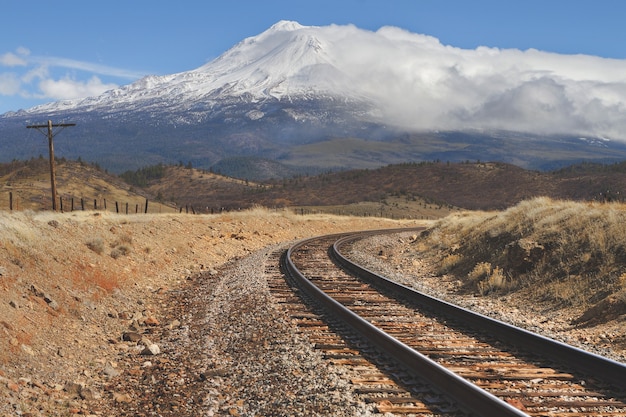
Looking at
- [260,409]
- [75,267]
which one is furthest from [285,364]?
[75,267]

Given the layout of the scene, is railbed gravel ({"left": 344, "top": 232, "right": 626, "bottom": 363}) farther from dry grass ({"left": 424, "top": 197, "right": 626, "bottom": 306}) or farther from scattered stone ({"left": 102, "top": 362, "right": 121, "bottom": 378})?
scattered stone ({"left": 102, "top": 362, "right": 121, "bottom": 378})

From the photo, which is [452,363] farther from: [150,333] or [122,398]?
[150,333]

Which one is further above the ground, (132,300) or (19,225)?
(19,225)

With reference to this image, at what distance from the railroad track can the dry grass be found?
316cm

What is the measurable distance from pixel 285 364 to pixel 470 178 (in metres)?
146

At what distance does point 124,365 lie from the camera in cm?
859

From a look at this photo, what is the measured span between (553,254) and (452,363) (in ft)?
26.6

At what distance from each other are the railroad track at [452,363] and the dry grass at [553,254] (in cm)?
316

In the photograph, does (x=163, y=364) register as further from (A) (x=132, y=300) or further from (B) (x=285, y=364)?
(A) (x=132, y=300)

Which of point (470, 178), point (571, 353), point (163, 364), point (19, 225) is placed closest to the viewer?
point (571, 353)

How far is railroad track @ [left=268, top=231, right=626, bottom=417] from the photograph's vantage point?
6270 mm

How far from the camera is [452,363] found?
781 cm

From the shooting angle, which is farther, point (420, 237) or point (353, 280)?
point (420, 237)

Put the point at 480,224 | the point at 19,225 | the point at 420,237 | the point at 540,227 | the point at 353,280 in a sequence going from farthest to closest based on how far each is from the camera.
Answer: the point at 420,237 < the point at 480,224 < the point at 540,227 < the point at 353,280 < the point at 19,225
